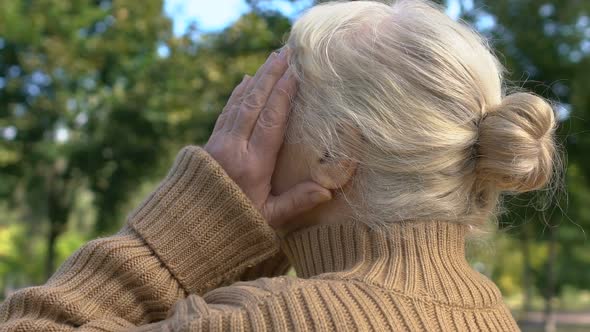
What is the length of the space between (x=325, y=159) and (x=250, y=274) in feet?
1.85

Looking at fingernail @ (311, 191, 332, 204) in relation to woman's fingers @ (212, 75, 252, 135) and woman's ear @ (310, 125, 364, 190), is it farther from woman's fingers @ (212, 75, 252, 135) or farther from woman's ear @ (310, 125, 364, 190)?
woman's fingers @ (212, 75, 252, 135)

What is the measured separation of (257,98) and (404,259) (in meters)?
0.59

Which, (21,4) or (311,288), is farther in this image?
(21,4)

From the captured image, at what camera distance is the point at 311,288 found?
157 centimetres

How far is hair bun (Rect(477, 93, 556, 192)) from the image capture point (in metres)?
1.76

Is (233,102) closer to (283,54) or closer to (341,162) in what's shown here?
(283,54)

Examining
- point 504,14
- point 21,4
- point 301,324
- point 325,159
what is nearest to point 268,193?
point 325,159

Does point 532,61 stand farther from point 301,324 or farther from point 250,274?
point 301,324

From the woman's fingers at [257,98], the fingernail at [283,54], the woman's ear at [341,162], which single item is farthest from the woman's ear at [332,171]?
the fingernail at [283,54]

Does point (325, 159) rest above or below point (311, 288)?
above

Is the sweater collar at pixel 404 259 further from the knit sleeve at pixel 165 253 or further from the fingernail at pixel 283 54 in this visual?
the fingernail at pixel 283 54

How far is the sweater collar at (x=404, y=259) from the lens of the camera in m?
1.66

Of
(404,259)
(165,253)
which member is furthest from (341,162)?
(165,253)

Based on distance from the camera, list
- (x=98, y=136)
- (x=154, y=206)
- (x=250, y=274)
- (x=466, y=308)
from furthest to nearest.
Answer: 1. (x=98, y=136)
2. (x=250, y=274)
3. (x=154, y=206)
4. (x=466, y=308)
